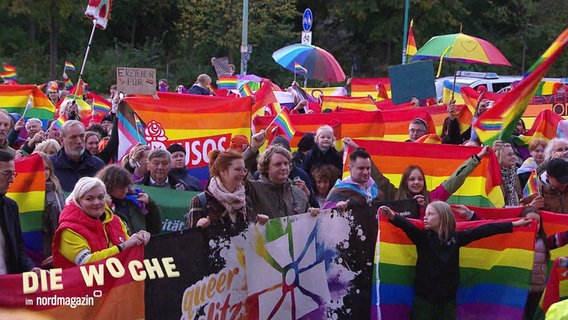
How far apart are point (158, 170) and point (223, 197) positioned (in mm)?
1585

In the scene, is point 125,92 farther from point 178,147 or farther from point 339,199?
point 339,199

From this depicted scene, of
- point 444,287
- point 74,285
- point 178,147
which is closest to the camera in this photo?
point 74,285

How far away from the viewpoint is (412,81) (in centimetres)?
1529

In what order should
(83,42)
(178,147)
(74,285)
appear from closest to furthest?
(74,285)
(178,147)
(83,42)

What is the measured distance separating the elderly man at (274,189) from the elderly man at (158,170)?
98 centimetres

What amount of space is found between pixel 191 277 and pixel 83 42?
3512cm

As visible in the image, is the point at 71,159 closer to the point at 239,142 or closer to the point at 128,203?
the point at 128,203

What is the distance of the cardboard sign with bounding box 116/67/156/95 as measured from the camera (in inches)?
451

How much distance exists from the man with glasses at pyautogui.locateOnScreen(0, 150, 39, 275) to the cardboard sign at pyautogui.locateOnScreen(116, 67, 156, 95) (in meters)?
5.20

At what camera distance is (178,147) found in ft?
30.4

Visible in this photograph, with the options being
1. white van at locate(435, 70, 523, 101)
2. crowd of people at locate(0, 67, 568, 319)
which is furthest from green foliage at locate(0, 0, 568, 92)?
crowd of people at locate(0, 67, 568, 319)

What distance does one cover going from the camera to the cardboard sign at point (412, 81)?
15062 mm

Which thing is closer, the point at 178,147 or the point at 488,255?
the point at 488,255

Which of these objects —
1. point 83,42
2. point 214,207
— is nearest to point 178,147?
point 214,207
